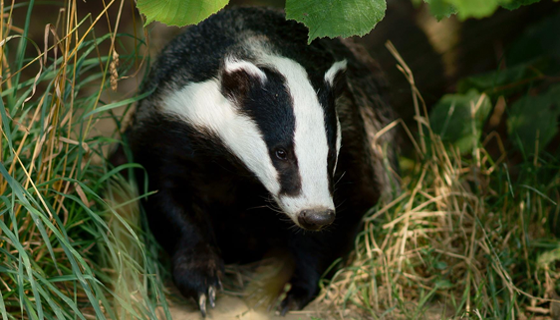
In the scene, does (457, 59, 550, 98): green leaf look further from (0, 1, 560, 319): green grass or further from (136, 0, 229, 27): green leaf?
(136, 0, 229, 27): green leaf

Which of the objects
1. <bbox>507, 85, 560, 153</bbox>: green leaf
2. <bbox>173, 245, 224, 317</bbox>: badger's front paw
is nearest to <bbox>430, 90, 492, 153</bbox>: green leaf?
<bbox>507, 85, 560, 153</bbox>: green leaf

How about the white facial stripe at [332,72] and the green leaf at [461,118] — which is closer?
the white facial stripe at [332,72]

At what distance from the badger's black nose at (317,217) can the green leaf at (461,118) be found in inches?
60.8

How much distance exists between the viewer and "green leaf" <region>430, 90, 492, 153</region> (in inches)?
142

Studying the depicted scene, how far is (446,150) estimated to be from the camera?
12.1 feet

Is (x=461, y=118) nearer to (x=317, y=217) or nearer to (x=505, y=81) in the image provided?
(x=505, y=81)

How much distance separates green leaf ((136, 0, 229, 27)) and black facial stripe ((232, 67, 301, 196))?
1.66 feet

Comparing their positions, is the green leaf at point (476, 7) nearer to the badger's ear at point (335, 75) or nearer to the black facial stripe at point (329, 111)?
→ the black facial stripe at point (329, 111)

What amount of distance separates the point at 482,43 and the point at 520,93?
18.3 inches

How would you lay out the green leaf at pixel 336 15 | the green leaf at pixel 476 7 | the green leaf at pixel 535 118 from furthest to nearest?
the green leaf at pixel 535 118 → the green leaf at pixel 336 15 → the green leaf at pixel 476 7

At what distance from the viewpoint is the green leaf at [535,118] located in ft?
11.6

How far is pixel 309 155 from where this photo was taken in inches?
94.1

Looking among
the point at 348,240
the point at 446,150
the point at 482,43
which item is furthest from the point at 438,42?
the point at 348,240

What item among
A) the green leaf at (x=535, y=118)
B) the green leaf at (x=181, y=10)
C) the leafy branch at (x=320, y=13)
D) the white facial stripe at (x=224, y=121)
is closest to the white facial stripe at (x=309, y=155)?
the white facial stripe at (x=224, y=121)
